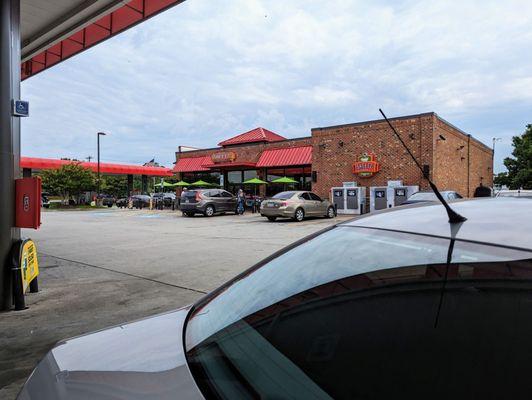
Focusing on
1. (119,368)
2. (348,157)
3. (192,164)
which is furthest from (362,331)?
(192,164)

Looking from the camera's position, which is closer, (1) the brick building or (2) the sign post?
(2) the sign post

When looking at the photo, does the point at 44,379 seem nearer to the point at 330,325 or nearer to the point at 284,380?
the point at 284,380

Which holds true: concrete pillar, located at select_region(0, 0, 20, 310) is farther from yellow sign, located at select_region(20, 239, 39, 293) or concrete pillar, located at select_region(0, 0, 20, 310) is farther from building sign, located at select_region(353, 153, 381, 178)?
building sign, located at select_region(353, 153, 381, 178)

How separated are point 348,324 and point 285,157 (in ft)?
92.4

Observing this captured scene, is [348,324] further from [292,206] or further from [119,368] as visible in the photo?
[292,206]

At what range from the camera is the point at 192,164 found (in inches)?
1410

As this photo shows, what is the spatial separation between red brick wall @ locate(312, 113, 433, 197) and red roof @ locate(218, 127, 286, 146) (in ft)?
21.4

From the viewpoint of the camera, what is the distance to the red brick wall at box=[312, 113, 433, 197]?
21.9 metres

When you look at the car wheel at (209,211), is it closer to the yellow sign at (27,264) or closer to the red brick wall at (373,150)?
the red brick wall at (373,150)

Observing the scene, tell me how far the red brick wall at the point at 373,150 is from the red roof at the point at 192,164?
11.9 meters

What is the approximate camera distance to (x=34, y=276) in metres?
5.73

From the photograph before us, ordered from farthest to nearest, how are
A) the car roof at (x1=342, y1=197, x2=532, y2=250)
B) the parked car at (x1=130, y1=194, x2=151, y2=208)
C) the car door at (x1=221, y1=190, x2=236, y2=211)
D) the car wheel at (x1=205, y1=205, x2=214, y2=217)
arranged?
the parked car at (x1=130, y1=194, x2=151, y2=208) < the car door at (x1=221, y1=190, x2=236, y2=211) < the car wheel at (x1=205, y1=205, x2=214, y2=217) < the car roof at (x1=342, y1=197, x2=532, y2=250)

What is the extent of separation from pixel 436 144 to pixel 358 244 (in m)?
22.6

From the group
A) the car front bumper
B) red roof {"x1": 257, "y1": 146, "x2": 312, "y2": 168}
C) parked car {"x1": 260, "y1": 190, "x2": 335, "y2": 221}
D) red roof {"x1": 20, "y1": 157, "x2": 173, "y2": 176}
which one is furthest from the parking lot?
red roof {"x1": 20, "y1": 157, "x2": 173, "y2": 176}
